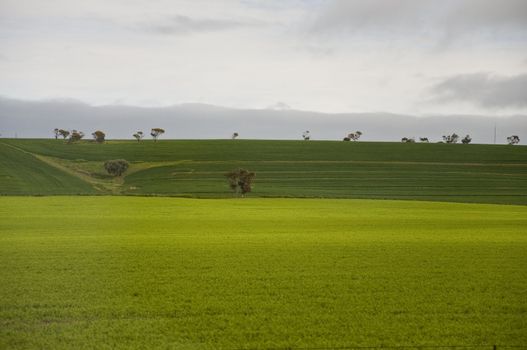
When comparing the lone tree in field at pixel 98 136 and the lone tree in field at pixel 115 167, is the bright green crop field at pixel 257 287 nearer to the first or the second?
the lone tree in field at pixel 115 167

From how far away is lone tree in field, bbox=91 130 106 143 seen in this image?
151 m

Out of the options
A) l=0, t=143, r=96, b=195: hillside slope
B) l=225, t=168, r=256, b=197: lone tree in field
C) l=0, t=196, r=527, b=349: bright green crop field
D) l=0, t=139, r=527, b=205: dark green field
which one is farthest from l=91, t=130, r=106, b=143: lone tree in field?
l=0, t=196, r=527, b=349: bright green crop field

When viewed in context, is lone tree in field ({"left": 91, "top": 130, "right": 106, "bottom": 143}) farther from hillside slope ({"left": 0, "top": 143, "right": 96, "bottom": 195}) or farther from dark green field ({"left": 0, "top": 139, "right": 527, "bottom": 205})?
hillside slope ({"left": 0, "top": 143, "right": 96, "bottom": 195})

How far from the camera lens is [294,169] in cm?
11250

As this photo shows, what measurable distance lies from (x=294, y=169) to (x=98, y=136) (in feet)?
209

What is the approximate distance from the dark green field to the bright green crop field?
45.9m

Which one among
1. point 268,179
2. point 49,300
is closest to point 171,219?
point 49,300

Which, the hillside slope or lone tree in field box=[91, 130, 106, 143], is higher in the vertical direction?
lone tree in field box=[91, 130, 106, 143]

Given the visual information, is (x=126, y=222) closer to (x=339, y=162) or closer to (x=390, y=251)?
(x=390, y=251)

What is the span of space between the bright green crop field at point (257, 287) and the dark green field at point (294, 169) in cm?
4593

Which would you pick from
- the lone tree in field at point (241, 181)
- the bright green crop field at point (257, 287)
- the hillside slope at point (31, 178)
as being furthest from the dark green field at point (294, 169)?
the bright green crop field at point (257, 287)

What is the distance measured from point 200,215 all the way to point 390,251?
2441 cm

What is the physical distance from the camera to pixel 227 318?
13.4 meters

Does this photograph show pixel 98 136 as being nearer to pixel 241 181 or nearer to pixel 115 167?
pixel 115 167
